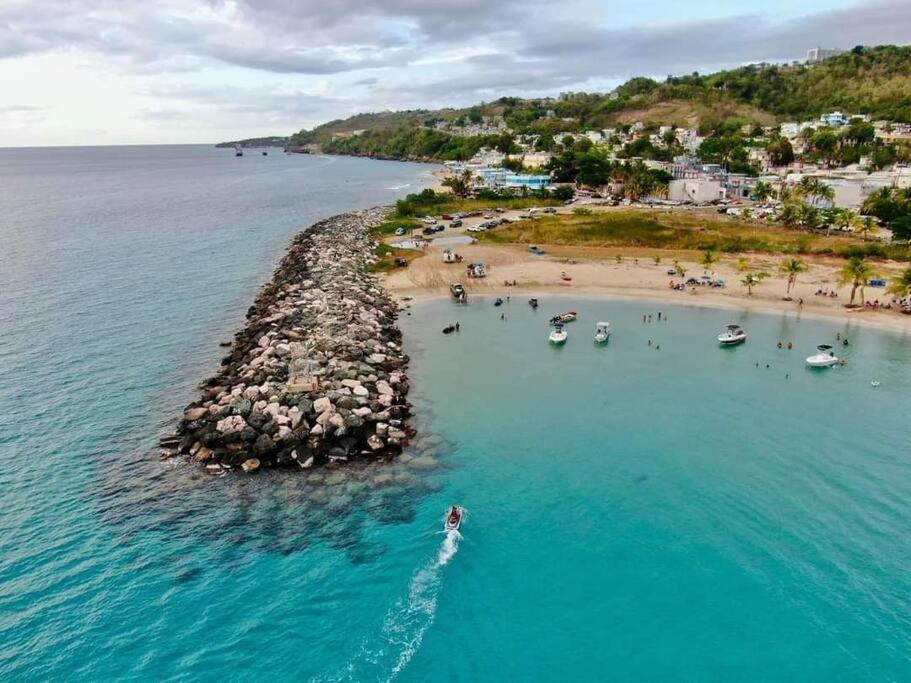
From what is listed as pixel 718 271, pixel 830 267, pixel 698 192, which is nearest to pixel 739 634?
pixel 718 271

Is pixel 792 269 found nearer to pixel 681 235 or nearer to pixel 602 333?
pixel 602 333

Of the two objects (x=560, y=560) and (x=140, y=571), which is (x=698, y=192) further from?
(x=140, y=571)

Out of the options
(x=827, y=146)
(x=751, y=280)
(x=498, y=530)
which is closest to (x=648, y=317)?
(x=751, y=280)

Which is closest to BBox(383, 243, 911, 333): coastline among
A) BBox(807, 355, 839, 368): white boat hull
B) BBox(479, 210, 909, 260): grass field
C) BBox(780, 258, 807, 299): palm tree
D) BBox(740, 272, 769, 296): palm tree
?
BBox(740, 272, 769, 296): palm tree

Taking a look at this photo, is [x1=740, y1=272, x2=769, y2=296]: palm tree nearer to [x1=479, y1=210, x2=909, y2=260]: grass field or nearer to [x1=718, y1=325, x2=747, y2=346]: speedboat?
[x1=718, y1=325, x2=747, y2=346]: speedboat

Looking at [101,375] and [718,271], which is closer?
[101,375]

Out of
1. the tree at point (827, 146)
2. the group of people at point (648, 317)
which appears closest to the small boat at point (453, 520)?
the group of people at point (648, 317)
